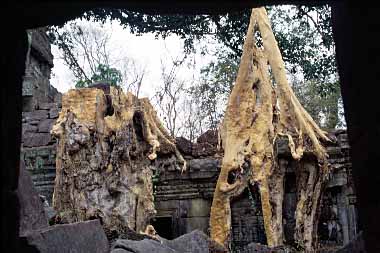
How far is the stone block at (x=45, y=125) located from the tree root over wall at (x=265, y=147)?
3.16m

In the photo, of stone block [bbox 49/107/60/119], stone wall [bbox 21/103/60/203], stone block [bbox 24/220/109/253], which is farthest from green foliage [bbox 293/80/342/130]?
stone block [bbox 24/220/109/253]

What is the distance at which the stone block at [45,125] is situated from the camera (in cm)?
794

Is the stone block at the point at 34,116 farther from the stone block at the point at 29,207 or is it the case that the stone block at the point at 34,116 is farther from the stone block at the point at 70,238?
the stone block at the point at 29,207

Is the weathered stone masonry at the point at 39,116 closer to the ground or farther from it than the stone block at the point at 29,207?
farther from it

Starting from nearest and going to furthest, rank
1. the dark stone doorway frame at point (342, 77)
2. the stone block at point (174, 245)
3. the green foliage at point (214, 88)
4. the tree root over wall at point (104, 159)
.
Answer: the dark stone doorway frame at point (342, 77), the stone block at point (174, 245), the tree root over wall at point (104, 159), the green foliage at point (214, 88)

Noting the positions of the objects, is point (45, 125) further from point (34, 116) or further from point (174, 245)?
point (174, 245)

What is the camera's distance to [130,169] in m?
6.13

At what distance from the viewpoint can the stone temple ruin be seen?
5.78 m

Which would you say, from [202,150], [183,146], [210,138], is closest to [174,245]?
[183,146]

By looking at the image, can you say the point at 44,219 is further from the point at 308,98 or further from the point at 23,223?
the point at 308,98

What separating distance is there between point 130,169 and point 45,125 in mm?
2643

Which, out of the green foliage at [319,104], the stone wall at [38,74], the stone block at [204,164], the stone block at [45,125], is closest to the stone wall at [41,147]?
the stone block at [45,125]

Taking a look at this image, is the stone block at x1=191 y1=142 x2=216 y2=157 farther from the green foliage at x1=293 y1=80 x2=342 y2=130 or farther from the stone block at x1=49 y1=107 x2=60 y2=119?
the green foliage at x1=293 y1=80 x2=342 y2=130

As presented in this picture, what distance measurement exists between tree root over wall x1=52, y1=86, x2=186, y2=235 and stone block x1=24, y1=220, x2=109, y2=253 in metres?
1.96
